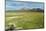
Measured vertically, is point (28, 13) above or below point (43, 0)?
below

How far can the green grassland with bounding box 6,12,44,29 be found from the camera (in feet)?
4.14

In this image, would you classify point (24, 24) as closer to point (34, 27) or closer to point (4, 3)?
point (34, 27)

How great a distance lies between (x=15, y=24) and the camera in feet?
4.15

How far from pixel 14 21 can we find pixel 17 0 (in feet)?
1.05

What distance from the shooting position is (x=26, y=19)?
51.1 inches

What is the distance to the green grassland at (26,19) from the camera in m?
1.26

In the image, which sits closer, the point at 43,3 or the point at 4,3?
the point at 4,3

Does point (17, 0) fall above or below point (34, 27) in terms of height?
above

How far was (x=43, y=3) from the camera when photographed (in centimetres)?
135

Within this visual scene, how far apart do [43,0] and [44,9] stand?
0.14 meters

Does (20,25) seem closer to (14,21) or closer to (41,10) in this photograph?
(14,21)
